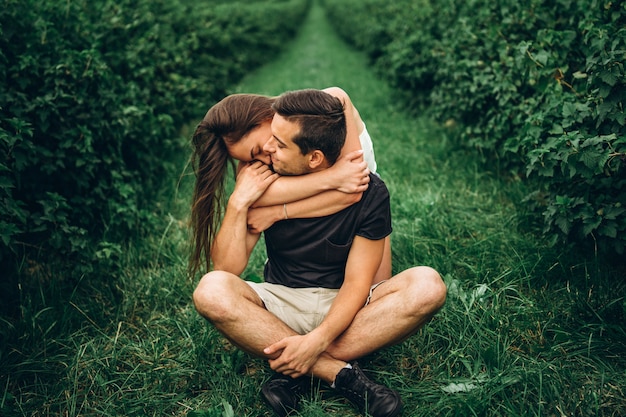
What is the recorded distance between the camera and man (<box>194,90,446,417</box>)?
2135 mm

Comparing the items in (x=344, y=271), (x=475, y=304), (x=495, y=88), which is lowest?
(x=475, y=304)

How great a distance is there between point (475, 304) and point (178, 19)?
5472 mm

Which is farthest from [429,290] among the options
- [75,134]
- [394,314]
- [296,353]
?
[75,134]

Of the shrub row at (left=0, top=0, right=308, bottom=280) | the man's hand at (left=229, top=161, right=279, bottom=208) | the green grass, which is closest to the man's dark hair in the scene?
the man's hand at (left=229, top=161, right=279, bottom=208)

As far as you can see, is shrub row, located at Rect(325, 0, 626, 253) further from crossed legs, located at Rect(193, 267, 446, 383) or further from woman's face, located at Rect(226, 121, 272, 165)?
woman's face, located at Rect(226, 121, 272, 165)

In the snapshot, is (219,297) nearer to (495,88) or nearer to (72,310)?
(72,310)

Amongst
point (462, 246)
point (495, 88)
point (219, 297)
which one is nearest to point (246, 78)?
point (495, 88)

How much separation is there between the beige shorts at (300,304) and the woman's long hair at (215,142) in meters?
0.44

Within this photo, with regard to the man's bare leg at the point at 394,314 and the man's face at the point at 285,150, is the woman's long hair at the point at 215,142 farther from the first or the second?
the man's bare leg at the point at 394,314

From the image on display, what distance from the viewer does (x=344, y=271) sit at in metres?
2.43

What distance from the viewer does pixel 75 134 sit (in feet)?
10.3

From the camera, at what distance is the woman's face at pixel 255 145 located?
2.39m

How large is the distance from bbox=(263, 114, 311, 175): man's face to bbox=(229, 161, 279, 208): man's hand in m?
0.06

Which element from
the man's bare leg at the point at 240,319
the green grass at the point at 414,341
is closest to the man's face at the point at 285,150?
the man's bare leg at the point at 240,319
